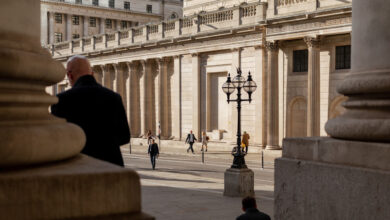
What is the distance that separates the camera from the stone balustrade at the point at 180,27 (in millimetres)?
38031

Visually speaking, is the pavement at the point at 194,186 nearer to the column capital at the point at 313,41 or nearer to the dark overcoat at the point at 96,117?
the column capital at the point at 313,41

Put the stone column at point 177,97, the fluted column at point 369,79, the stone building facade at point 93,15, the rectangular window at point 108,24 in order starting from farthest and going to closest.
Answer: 1. the rectangular window at point 108,24
2. the stone building facade at point 93,15
3. the stone column at point 177,97
4. the fluted column at point 369,79

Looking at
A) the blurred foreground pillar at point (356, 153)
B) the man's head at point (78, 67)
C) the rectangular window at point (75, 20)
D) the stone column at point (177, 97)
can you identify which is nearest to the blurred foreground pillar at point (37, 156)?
the man's head at point (78, 67)

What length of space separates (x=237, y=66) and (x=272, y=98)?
4.39 m

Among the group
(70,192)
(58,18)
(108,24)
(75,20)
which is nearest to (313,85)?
(70,192)

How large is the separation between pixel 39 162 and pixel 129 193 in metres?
0.58

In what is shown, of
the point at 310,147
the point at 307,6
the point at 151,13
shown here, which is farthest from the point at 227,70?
the point at 151,13

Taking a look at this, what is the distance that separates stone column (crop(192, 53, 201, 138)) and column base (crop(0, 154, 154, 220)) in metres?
39.7

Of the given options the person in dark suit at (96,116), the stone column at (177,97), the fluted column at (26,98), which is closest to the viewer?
the fluted column at (26,98)

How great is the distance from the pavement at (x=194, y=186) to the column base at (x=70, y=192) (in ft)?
33.9

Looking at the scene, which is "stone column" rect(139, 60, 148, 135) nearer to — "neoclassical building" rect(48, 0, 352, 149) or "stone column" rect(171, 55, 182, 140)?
"neoclassical building" rect(48, 0, 352, 149)

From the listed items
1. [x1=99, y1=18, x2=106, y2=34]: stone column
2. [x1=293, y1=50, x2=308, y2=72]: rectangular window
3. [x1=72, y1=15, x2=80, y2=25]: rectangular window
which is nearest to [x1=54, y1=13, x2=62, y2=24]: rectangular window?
[x1=72, y1=15, x2=80, y2=25]: rectangular window

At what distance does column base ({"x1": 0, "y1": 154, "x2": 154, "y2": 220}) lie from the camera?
2.72 metres

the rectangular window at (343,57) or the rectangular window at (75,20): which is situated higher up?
the rectangular window at (75,20)
